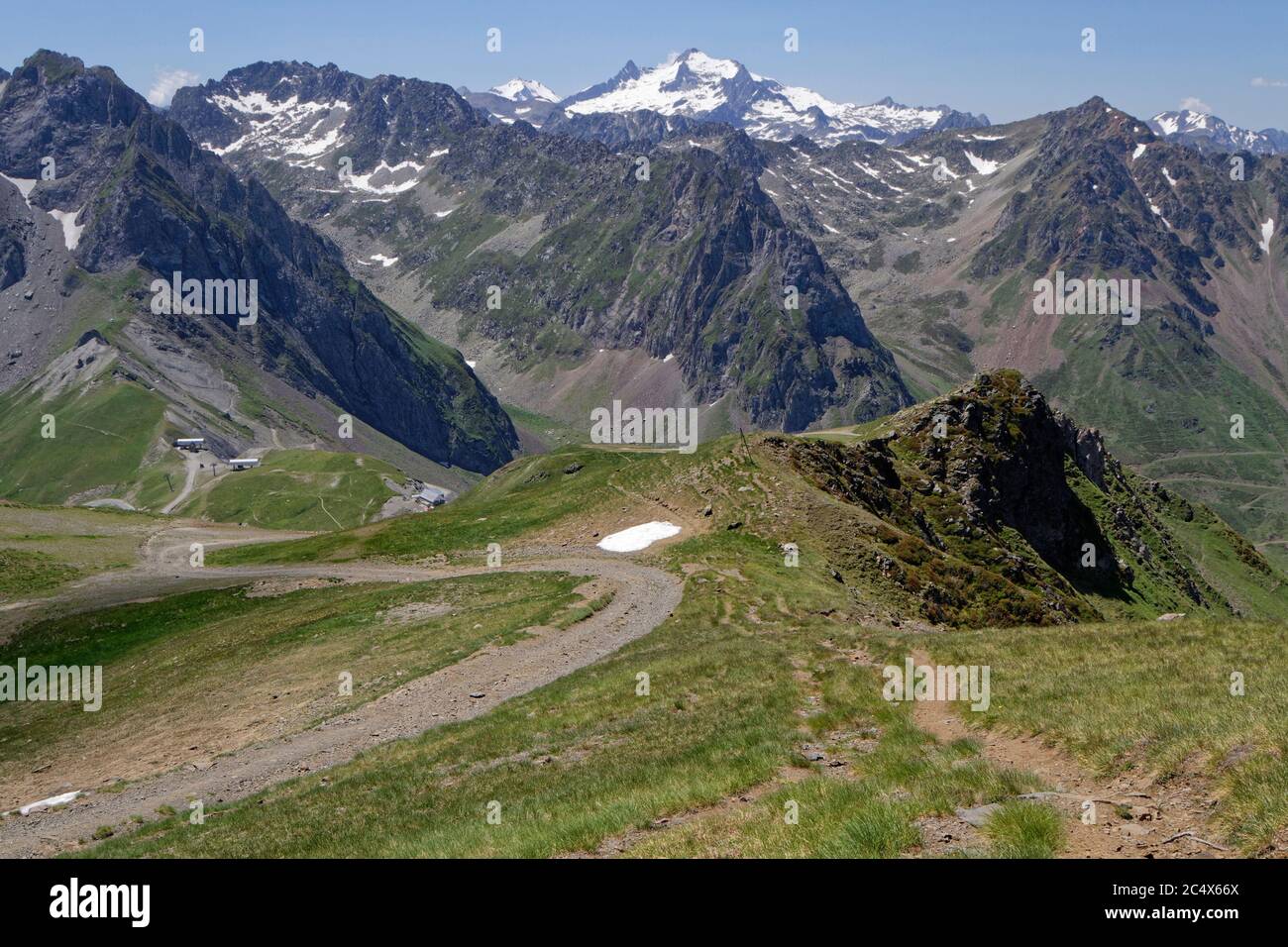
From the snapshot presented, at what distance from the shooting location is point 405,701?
111 feet

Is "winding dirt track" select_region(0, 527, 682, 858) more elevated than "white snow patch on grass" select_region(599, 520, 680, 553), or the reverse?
"white snow patch on grass" select_region(599, 520, 680, 553)

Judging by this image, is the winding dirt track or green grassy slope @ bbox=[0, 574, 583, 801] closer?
the winding dirt track

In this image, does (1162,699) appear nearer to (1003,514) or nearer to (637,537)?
(637,537)

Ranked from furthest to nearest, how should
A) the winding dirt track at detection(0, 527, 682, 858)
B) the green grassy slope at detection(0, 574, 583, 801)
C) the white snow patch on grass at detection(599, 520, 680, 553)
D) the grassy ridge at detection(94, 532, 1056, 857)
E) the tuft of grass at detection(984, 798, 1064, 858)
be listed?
the white snow patch on grass at detection(599, 520, 680, 553), the green grassy slope at detection(0, 574, 583, 801), the winding dirt track at detection(0, 527, 682, 858), the grassy ridge at detection(94, 532, 1056, 857), the tuft of grass at detection(984, 798, 1064, 858)

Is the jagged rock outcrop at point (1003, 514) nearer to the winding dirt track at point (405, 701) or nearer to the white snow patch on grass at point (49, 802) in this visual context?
Result: the winding dirt track at point (405, 701)

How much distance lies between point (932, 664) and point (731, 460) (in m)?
40.7

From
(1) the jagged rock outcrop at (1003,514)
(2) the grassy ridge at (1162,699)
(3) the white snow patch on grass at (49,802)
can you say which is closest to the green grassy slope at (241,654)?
(3) the white snow patch on grass at (49,802)

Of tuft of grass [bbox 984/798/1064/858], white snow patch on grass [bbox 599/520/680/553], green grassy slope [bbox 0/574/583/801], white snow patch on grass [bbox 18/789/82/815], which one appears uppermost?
tuft of grass [bbox 984/798/1064/858]

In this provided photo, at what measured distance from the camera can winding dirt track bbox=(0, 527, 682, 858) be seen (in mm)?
26031

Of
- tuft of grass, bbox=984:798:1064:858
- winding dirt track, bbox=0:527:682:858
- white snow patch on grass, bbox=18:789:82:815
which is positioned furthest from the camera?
white snow patch on grass, bbox=18:789:82:815

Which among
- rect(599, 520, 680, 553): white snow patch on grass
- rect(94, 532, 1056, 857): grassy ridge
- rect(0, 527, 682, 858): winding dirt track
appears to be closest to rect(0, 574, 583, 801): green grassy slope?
rect(0, 527, 682, 858): winding dirt track

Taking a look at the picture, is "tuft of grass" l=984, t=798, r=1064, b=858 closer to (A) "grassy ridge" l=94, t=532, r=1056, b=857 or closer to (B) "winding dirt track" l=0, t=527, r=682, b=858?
(A) "grassy ridge" l=94, t=532, r=1056, b=857

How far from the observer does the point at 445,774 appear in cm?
2398
